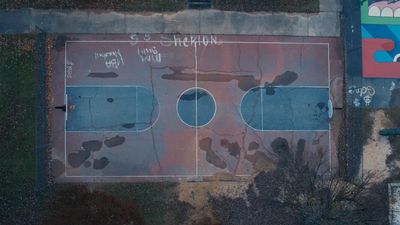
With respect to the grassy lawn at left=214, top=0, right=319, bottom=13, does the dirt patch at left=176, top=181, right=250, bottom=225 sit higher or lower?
lower

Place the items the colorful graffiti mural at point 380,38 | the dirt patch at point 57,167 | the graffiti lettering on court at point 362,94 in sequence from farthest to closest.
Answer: the colorful graffiti mural at point 380,38
the graffiti lettering on court at point 362,94
the dirt patch at point 57,167

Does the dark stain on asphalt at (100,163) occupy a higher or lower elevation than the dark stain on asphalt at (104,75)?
lower

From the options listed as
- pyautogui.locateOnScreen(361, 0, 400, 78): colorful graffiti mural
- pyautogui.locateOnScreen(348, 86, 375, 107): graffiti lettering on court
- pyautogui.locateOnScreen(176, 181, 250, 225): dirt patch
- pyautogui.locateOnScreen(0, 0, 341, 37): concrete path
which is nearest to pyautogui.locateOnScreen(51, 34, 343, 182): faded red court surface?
pyautogui.locateOnScreen(0, 0, 341, 37): concrete path

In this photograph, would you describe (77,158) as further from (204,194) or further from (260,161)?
(260,161)

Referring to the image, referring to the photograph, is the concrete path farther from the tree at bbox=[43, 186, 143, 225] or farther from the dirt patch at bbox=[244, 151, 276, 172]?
the tree at bbox=[43, 186, 143, 225]

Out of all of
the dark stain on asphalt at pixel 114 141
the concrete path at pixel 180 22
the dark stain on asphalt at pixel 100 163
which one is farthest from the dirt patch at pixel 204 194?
the concrete path at pixel 180 22

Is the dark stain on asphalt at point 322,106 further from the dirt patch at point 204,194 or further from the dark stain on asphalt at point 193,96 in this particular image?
the dark stain on asphalt at point 193,96

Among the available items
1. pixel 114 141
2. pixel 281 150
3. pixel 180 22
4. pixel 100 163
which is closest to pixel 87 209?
pixel 100 163
